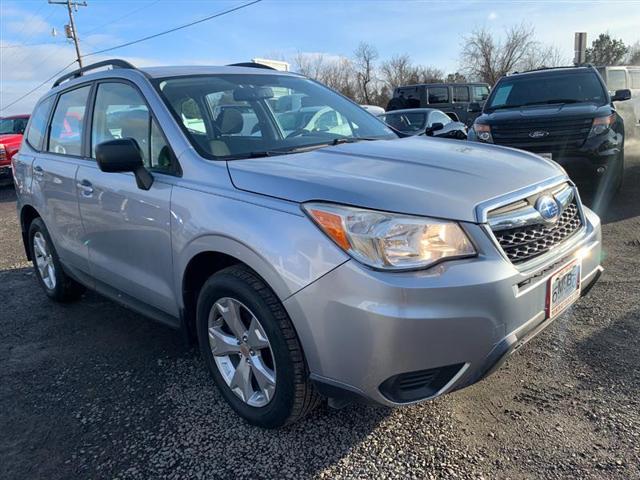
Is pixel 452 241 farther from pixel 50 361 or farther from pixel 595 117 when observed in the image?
pixel 595 117

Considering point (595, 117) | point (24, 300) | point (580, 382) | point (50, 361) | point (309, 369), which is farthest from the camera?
point (595, 117)

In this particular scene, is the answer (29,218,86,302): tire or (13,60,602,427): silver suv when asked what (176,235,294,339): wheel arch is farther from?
(29,218,86,302): tire

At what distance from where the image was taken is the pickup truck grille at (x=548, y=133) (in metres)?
6.52

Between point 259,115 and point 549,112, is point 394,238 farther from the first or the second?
point 549,112

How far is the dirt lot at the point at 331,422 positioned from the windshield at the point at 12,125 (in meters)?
13.4

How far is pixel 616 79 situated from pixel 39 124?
1282 centimetres

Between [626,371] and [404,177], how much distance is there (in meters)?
1.77

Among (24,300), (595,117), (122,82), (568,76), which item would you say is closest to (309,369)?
(122,82)

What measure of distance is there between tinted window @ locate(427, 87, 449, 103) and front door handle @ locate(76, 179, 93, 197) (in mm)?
16473

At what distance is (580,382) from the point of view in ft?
9.37

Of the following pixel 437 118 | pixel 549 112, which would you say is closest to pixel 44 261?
pixel 549 112

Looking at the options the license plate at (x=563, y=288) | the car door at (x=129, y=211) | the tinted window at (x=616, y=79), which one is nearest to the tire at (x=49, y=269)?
the car door at (x=129, y=211)

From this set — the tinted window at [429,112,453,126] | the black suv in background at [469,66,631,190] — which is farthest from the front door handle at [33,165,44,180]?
the tinted window at [429,112,453,126]

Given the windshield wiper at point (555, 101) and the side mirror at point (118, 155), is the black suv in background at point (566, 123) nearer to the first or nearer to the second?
the windshield wiper at point (555, 101)
